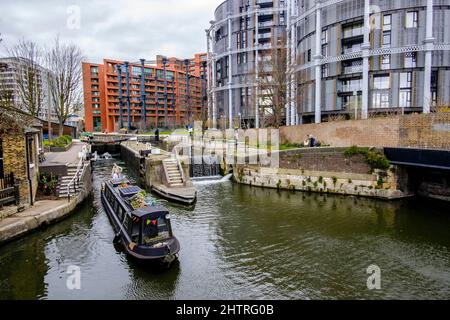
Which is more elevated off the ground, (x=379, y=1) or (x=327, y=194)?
(x=379, y=1)

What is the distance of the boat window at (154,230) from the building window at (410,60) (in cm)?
3609

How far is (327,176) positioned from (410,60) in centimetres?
2314

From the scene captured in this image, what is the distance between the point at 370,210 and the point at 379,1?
28995mm

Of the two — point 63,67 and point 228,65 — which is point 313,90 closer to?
point 228,65

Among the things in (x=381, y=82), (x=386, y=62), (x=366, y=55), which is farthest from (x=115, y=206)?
(x=386, y=62)

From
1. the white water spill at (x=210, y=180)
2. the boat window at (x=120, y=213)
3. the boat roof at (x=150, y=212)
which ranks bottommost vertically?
the white water spill at (x=210, y=180)

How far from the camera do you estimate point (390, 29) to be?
37.0m

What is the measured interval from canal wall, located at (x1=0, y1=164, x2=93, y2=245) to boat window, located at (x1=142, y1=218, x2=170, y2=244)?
5.93 meters

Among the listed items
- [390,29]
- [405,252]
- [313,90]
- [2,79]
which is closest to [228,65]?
[313,90]

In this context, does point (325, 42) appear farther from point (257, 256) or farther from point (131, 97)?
point (131, 97)

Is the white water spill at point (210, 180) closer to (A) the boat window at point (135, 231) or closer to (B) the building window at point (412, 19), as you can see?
(A) the boat window at point (135, 231)

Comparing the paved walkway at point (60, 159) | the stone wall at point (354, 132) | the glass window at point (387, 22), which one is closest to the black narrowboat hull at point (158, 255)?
the paved walkway at point (60, 159)

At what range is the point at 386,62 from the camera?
124ft

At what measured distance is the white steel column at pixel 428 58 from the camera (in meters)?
34.1
